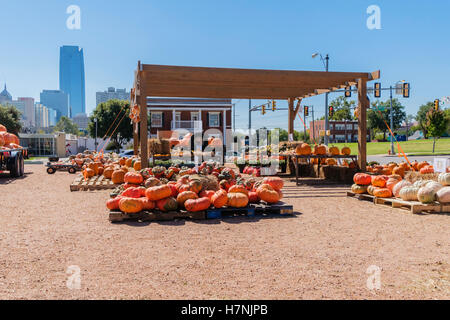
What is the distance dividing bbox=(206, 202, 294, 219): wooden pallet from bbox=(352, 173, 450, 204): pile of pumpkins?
2.54 meters

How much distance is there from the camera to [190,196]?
6.66 metres

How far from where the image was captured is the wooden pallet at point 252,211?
260 inches

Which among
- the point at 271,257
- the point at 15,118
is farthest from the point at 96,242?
the point at 15,118

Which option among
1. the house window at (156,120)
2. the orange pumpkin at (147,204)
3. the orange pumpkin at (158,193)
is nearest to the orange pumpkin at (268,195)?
the orange pumpkin at (158,193)

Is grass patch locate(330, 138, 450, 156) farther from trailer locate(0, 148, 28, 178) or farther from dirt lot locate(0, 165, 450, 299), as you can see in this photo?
trailer locate(0, 148, 28, 178)

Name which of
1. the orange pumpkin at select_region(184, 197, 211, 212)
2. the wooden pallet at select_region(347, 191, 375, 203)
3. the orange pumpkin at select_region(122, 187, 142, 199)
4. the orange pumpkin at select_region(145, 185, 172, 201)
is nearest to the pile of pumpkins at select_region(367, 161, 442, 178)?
the wooden pallet at select_region(347, 191, 375, 203)

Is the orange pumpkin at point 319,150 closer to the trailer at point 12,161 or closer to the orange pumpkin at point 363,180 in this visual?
the orange pumpkin at point 363,180

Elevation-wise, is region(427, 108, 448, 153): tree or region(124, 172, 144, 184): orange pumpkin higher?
region(427, 108, 448, 153): tree

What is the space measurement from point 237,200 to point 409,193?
12.0 feet

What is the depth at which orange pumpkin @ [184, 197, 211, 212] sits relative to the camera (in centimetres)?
645

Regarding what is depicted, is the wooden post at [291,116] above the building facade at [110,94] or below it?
below

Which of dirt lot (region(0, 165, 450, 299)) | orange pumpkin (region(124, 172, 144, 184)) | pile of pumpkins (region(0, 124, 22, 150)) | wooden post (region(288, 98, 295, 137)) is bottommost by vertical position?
dirt lot (region(0, 165, 450, 299))

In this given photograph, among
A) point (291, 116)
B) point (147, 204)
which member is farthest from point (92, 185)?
point (291, 116)
